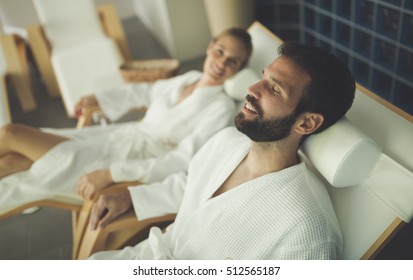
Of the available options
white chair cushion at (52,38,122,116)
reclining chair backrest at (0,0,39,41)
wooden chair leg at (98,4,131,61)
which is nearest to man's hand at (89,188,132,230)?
white chair cushion at (52,38,122,116)

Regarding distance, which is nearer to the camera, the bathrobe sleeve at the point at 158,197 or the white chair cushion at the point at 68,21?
the bathrobe sleeve at the point at 158,197

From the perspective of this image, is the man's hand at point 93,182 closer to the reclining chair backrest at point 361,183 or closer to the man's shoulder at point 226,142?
the man's shoulder at point 226,142

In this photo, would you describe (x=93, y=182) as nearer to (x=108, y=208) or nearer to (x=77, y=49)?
(x=108, y=208)

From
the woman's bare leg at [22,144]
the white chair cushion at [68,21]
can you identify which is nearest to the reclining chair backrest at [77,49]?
the white chair cushion at [68,21]

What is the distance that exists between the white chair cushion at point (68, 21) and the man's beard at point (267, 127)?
7.28 ft

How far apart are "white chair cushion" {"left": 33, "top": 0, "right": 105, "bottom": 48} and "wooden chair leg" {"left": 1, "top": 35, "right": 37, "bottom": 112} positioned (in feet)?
0.77

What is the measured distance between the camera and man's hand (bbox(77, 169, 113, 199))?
1509mm

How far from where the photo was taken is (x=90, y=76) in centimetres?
268

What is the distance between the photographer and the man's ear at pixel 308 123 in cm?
105

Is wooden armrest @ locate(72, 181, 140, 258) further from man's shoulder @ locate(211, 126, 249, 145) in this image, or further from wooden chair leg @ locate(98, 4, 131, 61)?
wooden chair leg @ locate(98, 4, 131, 61)

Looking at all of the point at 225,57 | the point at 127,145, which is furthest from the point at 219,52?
the point at 127,145

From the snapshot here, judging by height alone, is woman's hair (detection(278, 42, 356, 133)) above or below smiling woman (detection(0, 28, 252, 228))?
above

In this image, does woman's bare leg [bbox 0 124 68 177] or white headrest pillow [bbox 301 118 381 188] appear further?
woman's bare leg [bbox 0 124 68 177]

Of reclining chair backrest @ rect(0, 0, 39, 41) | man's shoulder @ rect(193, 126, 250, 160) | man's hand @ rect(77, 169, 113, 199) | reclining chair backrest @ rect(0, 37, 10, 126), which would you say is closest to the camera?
man's shoulder @ rect(193, 126, 250, 160)
